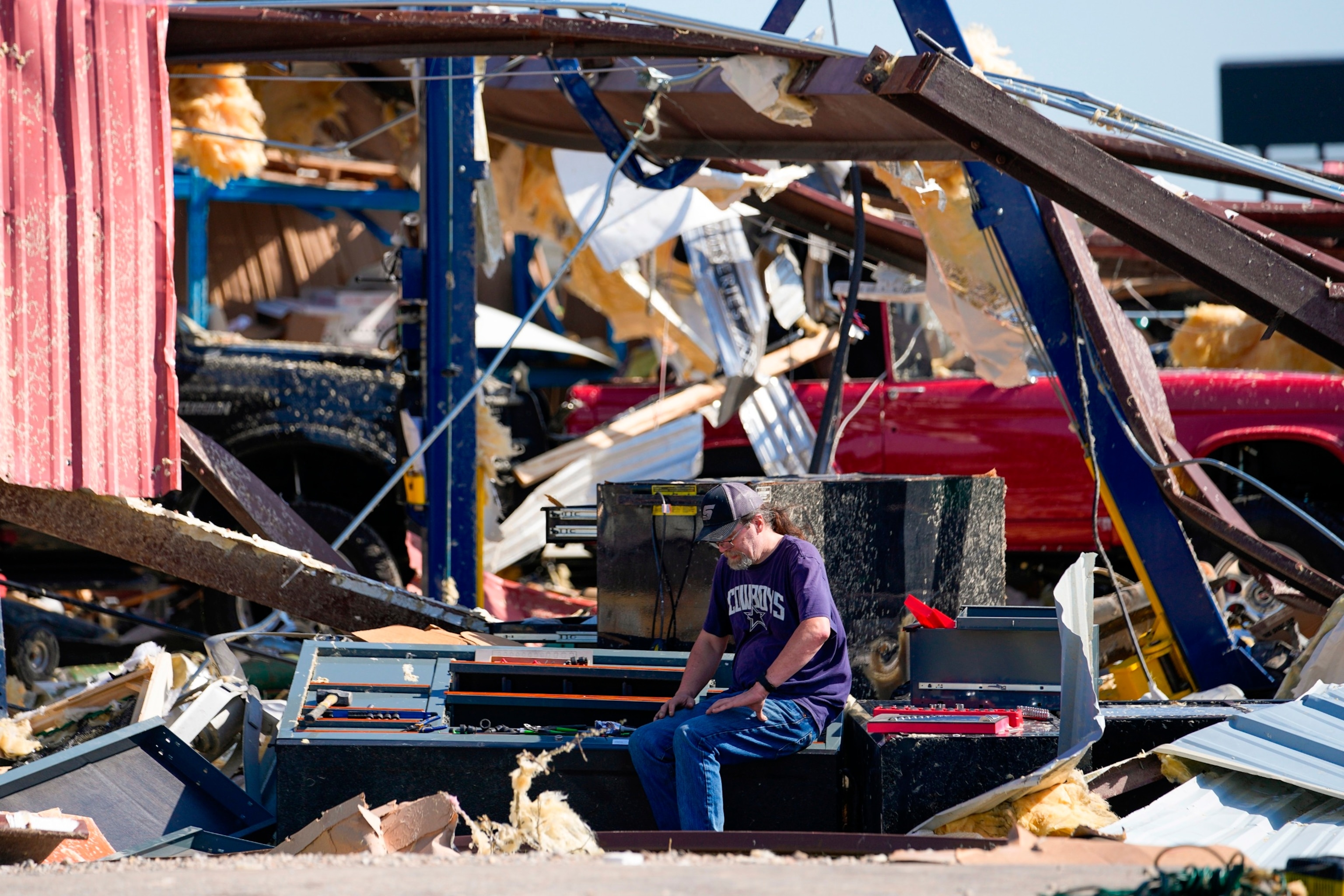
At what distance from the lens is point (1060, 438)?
864 centimetres

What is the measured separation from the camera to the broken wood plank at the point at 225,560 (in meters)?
5.29

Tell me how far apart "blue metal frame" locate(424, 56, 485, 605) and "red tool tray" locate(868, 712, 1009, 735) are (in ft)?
10.6

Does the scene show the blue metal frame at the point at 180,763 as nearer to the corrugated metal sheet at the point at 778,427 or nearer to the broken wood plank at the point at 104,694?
the broken wood plank at the point at 104,694

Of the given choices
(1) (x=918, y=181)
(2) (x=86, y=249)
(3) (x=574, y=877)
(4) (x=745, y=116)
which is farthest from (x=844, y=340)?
(3) (x=574, y=877)

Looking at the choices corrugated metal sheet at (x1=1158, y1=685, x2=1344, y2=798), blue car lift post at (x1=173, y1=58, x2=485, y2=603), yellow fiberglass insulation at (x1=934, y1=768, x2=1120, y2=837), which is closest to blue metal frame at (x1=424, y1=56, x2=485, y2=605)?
blue car lift post at (x1=173, y1=58, x2=485, y2=603)

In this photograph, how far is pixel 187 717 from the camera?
5.37 m

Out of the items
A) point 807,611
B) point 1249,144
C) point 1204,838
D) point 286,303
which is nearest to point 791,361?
point 807,611

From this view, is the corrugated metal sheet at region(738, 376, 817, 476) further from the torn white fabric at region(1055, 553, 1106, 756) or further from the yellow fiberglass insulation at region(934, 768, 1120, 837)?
the yellow fiberglass insulation at region(934, 768, 1120, 837)

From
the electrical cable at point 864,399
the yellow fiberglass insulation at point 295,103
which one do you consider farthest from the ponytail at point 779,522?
the yellow fiberglass insulation at point 295,103

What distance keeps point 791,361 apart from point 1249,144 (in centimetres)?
2402

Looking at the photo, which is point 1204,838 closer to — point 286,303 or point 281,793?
point 281,793

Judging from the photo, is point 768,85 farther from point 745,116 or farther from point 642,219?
point 642,219

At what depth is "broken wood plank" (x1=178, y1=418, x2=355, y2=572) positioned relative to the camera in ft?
18.7

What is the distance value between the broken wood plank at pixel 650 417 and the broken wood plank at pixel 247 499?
120 inches
